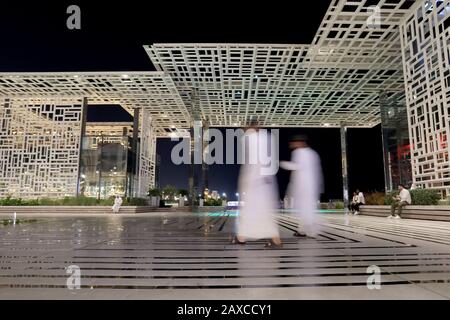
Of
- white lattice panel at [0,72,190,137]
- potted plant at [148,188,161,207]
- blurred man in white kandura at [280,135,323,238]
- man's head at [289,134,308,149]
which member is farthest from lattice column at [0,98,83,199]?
man's head at [289,134,308,149]

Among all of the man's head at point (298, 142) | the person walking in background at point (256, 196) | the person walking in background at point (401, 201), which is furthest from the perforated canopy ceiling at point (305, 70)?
the person walking in background at point (256, 196)

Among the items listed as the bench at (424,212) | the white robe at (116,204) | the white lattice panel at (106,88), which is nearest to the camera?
the bench at (424,212)

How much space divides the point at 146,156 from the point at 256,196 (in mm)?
24017

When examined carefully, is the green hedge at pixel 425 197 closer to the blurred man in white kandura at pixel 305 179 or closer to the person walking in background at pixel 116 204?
the blurred man in white kandura at pixel 305 179

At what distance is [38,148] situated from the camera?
74.8 feet

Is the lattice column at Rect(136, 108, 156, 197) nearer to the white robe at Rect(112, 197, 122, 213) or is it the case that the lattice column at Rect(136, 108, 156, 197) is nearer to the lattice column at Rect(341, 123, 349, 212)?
the white robe at Rect(112, 197, 122, 213)

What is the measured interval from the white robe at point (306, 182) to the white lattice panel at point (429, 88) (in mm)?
7659

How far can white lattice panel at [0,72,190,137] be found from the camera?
1889 cm

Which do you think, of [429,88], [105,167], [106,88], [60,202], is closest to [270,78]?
[429,88]

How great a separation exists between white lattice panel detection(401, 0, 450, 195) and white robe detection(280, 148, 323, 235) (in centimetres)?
766

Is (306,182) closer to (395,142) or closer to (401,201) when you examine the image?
(401,201)

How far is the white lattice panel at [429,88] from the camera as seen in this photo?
36.2 ft

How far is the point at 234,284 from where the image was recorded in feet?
7.88
